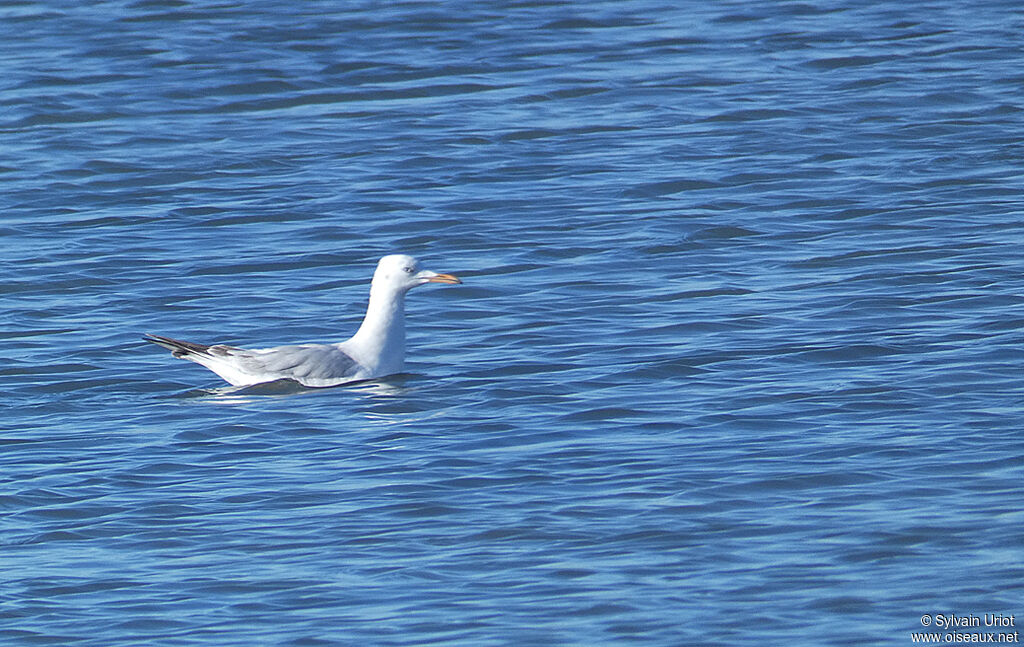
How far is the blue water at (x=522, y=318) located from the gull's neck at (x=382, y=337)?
14 centimetres

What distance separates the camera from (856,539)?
29.5 ft

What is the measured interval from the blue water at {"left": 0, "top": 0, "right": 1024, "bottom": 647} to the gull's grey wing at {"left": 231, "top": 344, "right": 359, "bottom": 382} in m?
0.14

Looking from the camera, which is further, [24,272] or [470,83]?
[470,83]

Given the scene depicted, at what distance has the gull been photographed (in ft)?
39.0

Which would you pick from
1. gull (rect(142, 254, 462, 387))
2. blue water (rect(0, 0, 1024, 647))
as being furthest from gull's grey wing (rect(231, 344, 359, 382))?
blue water (rect(0, 0, 1024, 647))

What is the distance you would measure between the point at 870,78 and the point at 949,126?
2.10 metres

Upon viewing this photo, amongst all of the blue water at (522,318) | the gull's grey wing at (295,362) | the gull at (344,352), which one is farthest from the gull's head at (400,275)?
the gull's grey wing at (295,362)

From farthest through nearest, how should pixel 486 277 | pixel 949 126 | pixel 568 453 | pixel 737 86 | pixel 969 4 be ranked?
pixel 969 4 → pixel 737 86 → pixel 949 126 → pixel 486 277 → pixel 568 453

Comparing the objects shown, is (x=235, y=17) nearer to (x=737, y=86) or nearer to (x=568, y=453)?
(x=737, y=86)

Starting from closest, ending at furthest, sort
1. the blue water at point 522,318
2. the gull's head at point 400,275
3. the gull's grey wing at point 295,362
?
the blue water at point 522,318 → the gull's grey wing at point 295,362 → the gull's head at point 400,275

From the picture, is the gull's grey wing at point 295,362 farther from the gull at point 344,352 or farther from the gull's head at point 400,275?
the gull's head at point 400,275

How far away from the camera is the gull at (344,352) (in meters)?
11.9

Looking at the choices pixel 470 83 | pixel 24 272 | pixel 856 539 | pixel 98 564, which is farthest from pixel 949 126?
pixel 98 564

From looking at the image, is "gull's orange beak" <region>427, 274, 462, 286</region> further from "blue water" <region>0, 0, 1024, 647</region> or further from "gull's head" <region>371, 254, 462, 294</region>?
"blue water" <region>0, 0, 1024, 647</region>
